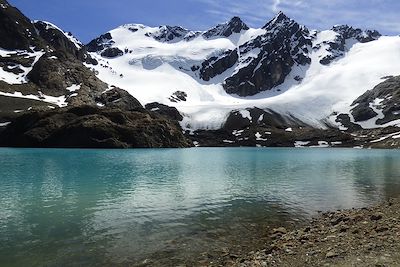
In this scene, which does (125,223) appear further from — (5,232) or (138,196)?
(138,196)

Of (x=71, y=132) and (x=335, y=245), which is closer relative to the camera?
(x=335, y=245)

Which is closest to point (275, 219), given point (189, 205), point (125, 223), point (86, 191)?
point (189, 205)

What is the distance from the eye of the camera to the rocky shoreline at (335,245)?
1777 centimetres

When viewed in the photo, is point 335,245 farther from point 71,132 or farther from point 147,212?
point 71,132

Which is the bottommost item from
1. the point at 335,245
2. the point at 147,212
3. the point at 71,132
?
the point at 147,212

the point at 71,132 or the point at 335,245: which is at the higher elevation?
the point at 71,132

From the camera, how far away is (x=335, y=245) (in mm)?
20516

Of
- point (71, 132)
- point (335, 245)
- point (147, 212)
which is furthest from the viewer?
point (71, 132)

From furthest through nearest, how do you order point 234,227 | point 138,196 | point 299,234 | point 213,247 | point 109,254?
point 138,196, point 234,227, point 299,234, point 213,247, point 109,254

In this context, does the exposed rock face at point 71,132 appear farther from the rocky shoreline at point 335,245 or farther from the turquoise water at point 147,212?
the rocky shoreline at point 335,245

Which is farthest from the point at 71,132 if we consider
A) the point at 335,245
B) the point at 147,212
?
the point at 335,245

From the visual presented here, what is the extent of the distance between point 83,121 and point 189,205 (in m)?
160

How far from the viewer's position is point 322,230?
25.6 m

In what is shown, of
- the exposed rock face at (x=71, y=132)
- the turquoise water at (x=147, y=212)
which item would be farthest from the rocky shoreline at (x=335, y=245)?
the exposed rock face at (x=71, y=132)
